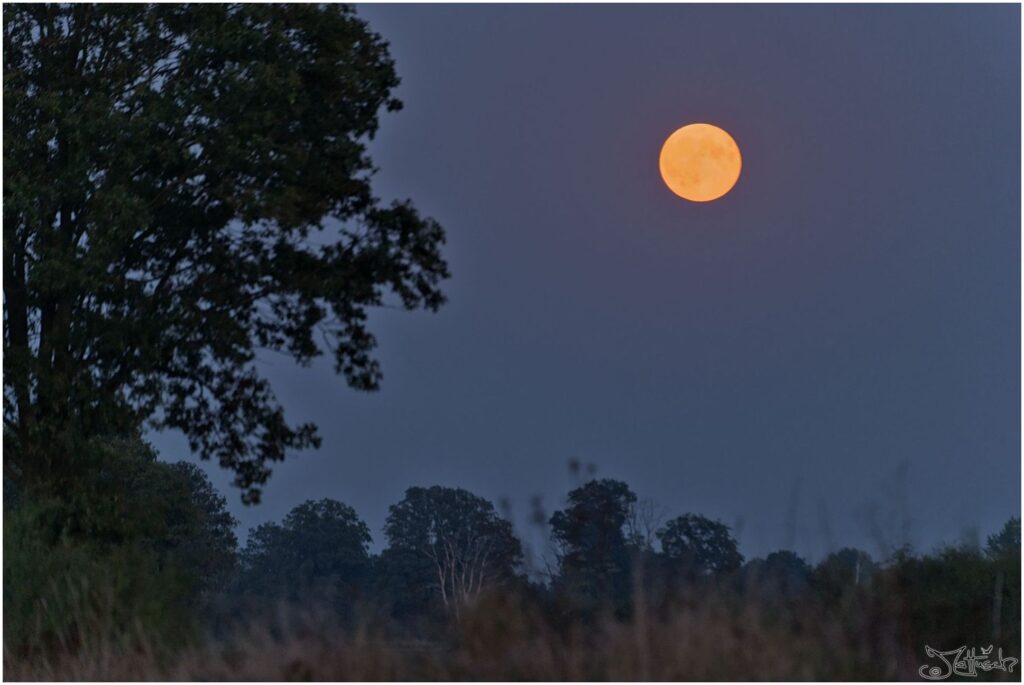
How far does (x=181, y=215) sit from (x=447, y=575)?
8.15 meters

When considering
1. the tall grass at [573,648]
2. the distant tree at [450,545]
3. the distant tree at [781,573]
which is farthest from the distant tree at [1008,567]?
the distant tree at [450,545]

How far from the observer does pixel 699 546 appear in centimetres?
1098

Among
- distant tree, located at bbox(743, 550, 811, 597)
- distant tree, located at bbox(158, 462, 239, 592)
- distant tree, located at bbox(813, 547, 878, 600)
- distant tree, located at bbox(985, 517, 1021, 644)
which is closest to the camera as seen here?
distant tree, located at bbox(743, 550, 811, 597)

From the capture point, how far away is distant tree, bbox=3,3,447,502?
16.4m

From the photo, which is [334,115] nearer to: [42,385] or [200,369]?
[200,369]

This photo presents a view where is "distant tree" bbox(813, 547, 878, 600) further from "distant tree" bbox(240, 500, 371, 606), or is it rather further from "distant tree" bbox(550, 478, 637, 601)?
"distant tree" bbox(240, 500, 371, 606)

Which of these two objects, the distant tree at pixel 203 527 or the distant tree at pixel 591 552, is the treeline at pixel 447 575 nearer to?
the distant tree at pixel 591 552

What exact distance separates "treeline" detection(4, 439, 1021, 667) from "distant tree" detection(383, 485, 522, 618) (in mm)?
30

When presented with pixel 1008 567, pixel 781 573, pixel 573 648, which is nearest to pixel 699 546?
pixel 781 573

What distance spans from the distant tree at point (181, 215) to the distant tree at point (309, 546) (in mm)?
815

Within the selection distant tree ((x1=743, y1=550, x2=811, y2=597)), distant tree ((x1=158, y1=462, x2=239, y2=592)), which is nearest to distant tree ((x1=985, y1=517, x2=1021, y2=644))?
distant tree ((x1=743, y1=550, x2=811, y2=597))

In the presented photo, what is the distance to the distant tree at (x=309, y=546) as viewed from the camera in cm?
1592

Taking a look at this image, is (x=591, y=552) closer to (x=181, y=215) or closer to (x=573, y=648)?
(x=573, y=648)

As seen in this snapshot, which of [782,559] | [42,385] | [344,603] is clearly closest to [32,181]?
[42,385]
